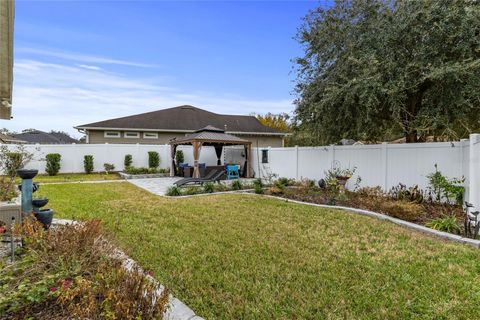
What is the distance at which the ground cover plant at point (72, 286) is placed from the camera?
7.38ft

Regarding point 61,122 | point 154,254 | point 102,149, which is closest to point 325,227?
point 154,254

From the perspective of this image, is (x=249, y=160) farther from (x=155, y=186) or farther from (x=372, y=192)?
(x=372, y=192)

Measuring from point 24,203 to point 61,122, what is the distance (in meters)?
24.9

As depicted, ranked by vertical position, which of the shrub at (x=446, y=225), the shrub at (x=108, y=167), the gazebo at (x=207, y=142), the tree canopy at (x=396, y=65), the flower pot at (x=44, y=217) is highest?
the tree canopy at (x=396, y=65)

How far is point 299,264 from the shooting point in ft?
13.0

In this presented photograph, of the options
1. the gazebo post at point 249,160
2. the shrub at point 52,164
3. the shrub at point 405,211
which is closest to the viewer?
the shrub at point 405,211

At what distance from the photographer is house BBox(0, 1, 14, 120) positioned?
322 cm

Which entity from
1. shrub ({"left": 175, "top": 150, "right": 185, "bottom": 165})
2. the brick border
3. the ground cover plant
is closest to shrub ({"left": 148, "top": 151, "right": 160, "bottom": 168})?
shrub ({"left": 175, "top": 150, "right": 185, "bottom": 165})

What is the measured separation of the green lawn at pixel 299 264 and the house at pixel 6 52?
2.91 meters

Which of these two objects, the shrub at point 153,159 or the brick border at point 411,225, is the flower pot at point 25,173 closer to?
the brick border at point 411,225

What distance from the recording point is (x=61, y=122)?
25.7 meters

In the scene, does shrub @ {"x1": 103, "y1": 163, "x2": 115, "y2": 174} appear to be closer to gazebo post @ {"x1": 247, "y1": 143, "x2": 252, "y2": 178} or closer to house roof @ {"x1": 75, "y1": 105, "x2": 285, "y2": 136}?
house roof @ {"x1": 75, "y1": 105, "x2": 285, "y2": 136}

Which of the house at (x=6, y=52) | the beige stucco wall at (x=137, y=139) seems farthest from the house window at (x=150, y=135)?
the house at (x=6, y=52)

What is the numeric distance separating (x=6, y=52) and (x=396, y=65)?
898 cm
